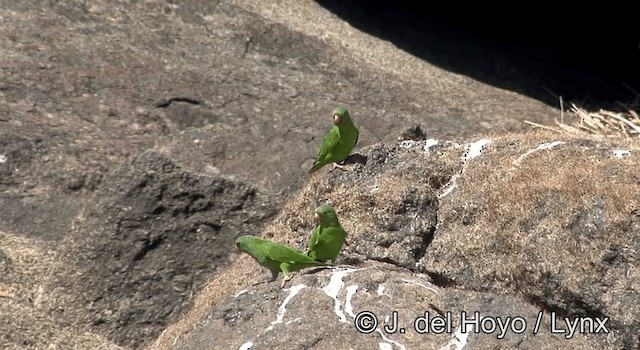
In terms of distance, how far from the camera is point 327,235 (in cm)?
535

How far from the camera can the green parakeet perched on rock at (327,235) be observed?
5344 mm

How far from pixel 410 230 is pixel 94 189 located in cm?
256

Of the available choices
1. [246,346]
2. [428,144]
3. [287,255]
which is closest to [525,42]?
[428,144]

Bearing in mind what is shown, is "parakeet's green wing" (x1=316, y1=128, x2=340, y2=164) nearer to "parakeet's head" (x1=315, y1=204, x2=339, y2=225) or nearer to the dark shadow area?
"parakeet's head" (x1=315, y1=204, x2=339, y2=225)

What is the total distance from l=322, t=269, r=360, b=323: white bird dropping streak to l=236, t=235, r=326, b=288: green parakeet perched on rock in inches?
10.3

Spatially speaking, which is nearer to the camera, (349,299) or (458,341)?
(458,341)

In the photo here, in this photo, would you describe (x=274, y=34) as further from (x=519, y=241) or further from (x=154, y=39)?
(x=519, y=241)

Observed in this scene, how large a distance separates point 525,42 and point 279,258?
597 cm

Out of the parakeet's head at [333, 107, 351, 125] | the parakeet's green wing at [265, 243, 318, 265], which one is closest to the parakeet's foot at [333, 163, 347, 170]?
the parakeet's head at [333, 107, 351, 125]

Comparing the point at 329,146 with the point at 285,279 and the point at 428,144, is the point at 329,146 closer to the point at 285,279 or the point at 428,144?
the point at 428,144

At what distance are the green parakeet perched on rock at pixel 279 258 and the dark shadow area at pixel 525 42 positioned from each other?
15.0 ft

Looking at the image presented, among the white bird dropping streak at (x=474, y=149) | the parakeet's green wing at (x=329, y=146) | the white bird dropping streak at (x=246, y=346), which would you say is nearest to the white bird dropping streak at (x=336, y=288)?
the white bird dropping streak at (x=246, y=346)

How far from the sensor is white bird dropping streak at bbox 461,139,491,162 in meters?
6.02

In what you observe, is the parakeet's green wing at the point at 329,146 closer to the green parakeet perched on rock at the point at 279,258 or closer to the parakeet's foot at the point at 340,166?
the parakeet's foot at the point at 340,166
